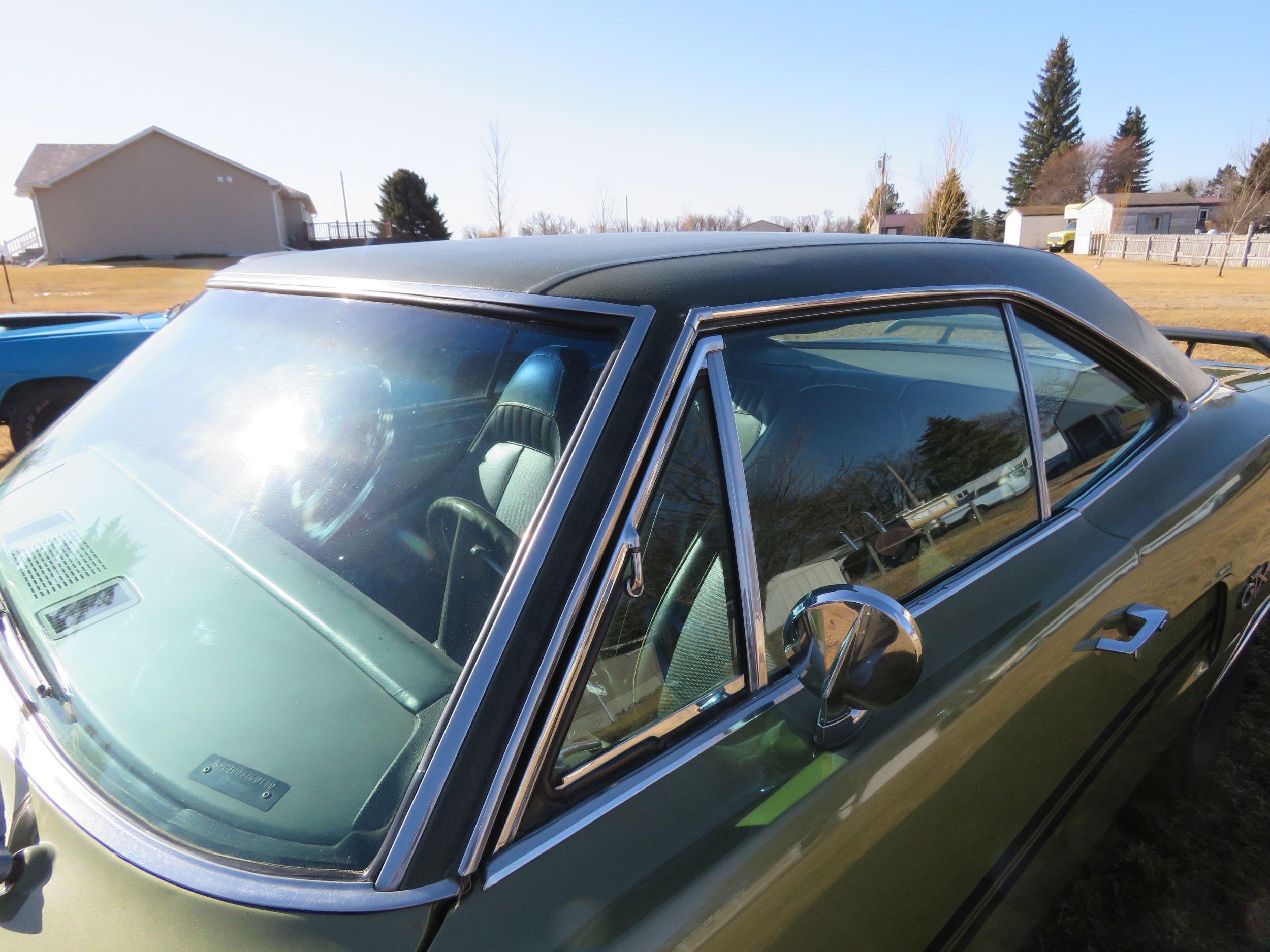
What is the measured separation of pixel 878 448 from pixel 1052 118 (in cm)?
8279

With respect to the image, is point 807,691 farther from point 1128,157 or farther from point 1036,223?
point 1128,157

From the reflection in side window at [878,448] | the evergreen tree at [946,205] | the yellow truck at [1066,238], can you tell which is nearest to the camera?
the reflection in side window at [878,448]

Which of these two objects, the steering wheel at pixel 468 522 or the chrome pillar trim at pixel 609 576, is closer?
the chrome pillar trim at pixel 609 576

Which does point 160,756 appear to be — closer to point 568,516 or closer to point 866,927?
point 568,516

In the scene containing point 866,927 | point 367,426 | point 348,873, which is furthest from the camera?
point 367,426

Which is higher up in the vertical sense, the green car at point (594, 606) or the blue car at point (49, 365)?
the green car at point (594, 606)

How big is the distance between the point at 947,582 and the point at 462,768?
933 millimetres

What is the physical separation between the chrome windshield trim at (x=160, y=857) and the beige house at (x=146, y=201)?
133ft

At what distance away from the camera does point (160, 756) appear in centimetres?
98

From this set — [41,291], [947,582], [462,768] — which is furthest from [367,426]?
[41,291]

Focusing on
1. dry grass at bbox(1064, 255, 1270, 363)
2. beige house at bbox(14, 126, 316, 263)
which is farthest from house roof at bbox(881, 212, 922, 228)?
beige house at bbox(14, 126, 316, 263)

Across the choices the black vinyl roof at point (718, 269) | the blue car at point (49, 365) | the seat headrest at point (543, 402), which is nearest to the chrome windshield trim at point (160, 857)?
the seat headrest at point (543, 402)

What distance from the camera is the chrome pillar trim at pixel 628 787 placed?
81 cm

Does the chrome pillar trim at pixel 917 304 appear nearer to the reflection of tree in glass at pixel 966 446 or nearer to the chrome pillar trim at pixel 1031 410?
the chrome pillar trim at pixel 1031 410
